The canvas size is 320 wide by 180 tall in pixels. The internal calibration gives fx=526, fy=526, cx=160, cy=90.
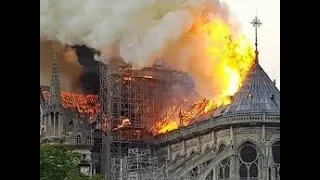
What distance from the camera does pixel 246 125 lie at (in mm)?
1971

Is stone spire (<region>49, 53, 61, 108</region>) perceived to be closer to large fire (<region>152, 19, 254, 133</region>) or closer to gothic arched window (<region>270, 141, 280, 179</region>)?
large fire (<region>152, 19, 254, 133</region>)

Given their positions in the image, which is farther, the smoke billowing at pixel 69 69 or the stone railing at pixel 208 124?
the stone railing at pixel 208 124

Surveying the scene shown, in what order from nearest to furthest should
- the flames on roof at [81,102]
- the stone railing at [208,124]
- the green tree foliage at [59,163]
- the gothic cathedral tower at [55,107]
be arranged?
1. the green tree foliage at [59,163]
2. the gothic cathedral tower at [55,107]
3. the flames on roof at [81,102]
4. the stone railing at [208,124]

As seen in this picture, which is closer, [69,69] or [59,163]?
[59,163]

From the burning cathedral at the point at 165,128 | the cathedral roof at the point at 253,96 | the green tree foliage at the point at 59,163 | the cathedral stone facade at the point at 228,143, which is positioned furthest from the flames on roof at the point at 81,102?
the cathedral roof at the point at 253,96

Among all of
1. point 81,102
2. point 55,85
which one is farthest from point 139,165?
point 55,85

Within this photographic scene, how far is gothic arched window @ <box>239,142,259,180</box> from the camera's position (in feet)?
6.35

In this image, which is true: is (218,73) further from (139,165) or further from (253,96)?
(139,165)

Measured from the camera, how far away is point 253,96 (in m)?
1.98

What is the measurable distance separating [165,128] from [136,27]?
0.38 meters

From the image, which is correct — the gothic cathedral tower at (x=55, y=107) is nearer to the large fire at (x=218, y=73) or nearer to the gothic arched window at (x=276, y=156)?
the large fire at (x=218, y=73)

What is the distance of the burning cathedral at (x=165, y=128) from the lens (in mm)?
1866

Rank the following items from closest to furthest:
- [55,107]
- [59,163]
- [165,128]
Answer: [59,163], [55,107], [165,128]
